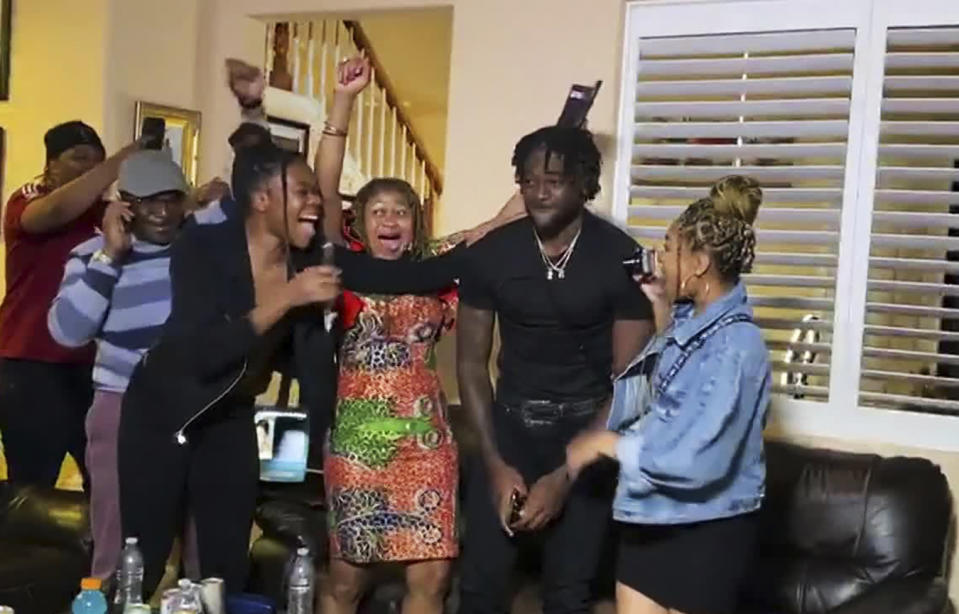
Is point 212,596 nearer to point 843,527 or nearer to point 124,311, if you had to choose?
point 124,311

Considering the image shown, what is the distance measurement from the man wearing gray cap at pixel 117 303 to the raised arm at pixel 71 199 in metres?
0.43

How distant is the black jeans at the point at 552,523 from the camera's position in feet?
9.03

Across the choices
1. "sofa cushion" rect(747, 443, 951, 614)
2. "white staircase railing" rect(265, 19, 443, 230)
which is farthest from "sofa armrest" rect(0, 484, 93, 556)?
"white staircase railing" rect(265, 19, 443, 230)

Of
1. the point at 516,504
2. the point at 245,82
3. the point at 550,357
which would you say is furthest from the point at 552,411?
the point at 245,82

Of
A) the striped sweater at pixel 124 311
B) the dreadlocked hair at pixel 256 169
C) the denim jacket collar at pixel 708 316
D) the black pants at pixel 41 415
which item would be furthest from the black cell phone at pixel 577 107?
the black pants at pixel 41 415

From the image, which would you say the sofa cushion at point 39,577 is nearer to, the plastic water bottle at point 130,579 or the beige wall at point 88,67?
the plastic water bottle at point 130,579

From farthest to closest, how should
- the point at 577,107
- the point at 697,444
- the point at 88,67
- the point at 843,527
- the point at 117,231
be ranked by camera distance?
the point at 88,67, the point at 843,527, the point at 577,107, the point at 117,231, the point at 697,444

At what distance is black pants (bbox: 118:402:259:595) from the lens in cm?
275

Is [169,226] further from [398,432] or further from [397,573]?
[397,573]

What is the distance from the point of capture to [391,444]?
2.87m

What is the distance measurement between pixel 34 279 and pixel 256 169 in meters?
1.32

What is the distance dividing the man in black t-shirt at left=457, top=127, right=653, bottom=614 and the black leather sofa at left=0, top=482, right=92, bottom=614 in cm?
129

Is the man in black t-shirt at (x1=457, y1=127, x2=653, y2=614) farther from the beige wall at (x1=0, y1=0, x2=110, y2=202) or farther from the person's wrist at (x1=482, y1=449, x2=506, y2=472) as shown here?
the beige wall at (x1=0, y1=0, x2=110, y2=202)

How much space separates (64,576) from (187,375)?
1086 mm
